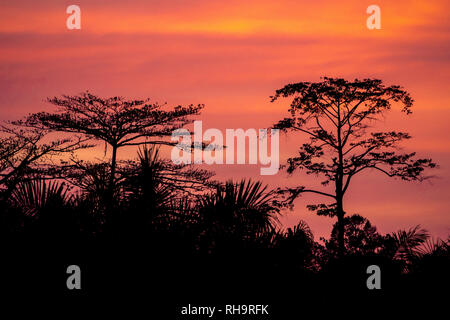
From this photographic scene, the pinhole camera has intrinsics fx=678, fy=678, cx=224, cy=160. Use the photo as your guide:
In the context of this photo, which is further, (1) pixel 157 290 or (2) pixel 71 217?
(2) pixel 71 217

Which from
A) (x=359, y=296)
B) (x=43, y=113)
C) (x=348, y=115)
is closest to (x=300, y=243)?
(x=359, y=296)

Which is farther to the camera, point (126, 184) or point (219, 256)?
point (126, 184)

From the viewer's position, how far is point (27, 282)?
883 centimetres

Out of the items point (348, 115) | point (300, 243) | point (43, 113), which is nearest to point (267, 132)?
point (348, 115)

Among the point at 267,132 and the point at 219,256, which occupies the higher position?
the point at 267,132

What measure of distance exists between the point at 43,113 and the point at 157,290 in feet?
104
